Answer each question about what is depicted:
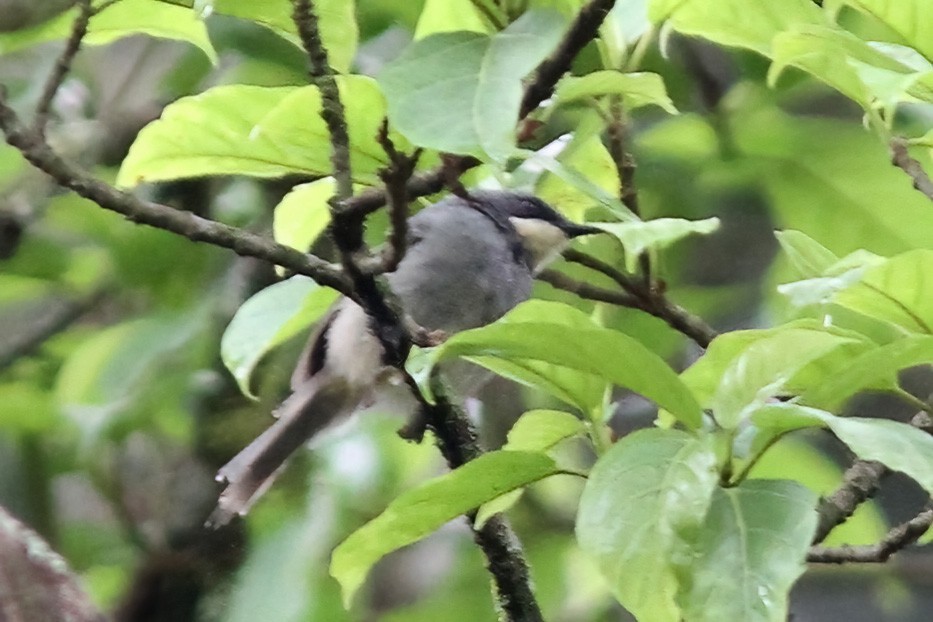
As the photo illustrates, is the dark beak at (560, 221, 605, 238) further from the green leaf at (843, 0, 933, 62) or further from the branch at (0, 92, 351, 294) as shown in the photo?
the branch at (0, 92, 351, 294)

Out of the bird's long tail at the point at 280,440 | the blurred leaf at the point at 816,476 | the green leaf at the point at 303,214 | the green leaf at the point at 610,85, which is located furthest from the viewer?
the bird's long tail at the point at 280,440

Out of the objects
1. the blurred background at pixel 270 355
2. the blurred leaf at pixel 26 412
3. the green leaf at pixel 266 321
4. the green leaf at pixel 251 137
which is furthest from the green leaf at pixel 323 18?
the blurred leaf at pixel 26 412

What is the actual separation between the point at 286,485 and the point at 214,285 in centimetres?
22

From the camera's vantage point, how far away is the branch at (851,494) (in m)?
0.54

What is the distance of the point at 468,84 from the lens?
44 cm

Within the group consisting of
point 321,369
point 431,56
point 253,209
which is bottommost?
point 321,369

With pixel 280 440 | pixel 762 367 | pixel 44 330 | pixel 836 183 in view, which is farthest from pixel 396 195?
pixel 44 330

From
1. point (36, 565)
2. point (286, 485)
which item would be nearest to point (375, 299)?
point (36, 565)

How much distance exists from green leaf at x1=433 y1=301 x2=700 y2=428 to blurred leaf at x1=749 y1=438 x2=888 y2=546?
29 centimetres

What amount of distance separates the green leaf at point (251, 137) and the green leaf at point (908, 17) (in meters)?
0.24

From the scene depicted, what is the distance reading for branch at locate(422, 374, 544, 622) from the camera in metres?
0.55

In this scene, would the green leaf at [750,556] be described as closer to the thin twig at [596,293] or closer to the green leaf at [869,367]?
the green leaf at [869,367]

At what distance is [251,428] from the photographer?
3.76 feet

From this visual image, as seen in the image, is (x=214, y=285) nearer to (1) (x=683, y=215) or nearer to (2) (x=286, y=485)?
(2) (x=286, y=485)
